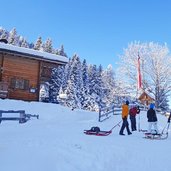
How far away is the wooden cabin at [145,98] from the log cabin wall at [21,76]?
14.6 meters

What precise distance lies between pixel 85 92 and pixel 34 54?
98.1 feet

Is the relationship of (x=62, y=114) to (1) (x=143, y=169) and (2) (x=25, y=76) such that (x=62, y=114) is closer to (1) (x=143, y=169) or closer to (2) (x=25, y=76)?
(2) (x=25, y=76)

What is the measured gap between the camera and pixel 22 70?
29797 millimetres

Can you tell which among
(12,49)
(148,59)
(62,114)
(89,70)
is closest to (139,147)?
(62,114)

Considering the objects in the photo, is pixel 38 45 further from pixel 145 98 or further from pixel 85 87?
pixel 145 98

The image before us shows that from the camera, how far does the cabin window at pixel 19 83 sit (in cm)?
2930


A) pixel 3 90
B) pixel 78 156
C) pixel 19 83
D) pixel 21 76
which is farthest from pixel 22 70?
pixel 78 156

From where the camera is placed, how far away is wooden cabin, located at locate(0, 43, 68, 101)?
28422mm

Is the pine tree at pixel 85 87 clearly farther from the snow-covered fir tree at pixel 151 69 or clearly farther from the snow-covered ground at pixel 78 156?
the snow-covered ground at pixel 78 156

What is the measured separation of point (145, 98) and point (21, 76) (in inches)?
657

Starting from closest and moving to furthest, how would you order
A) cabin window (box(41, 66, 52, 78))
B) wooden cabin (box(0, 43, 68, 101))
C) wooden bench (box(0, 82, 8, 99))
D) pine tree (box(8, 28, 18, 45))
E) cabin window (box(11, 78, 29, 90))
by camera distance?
1. wooden bench (box(0, 82, 8, 99))
2. wooden cabin (box(0, 43, 68, 101))
3. cabin window (box(11, 78, 29, 90))
4. cabin window (box(41, 66, 52, 78))
5. pine tree (box(8, 28, 18, 45))

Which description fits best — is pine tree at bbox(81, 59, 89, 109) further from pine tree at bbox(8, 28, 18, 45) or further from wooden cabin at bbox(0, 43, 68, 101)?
wooden cabin at bbox(0, 43, 68, 101)

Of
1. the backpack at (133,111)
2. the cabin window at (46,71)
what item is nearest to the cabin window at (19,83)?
the cabin window at (46,71)

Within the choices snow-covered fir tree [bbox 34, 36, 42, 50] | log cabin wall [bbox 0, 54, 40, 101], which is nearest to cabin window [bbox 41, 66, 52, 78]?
log cabin wall [bbox 0, 54, 40, 101]
